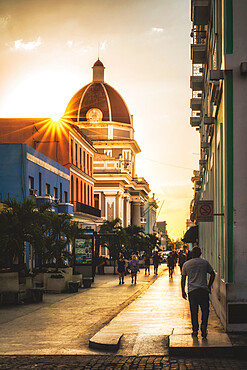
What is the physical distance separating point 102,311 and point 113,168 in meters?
70.3

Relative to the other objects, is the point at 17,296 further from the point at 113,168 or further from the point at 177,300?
the point at 113,168

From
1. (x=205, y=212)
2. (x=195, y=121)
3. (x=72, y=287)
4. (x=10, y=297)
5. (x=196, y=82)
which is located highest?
(x=196, y=82)

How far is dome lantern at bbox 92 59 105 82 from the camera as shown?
356 ft

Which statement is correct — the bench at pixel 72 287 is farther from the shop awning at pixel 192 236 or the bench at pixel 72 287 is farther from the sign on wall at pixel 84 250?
the shop awning at pixel 192 236

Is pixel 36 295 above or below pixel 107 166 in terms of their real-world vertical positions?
below

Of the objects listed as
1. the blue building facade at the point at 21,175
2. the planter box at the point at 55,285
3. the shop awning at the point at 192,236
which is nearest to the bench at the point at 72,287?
the planter box at the point at 55,285

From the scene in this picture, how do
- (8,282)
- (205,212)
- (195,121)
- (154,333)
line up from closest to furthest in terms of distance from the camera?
(154,333), (205,212), (8,282), (195,121)

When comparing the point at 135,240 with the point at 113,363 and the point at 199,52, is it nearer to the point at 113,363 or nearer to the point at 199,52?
the point at 199,52

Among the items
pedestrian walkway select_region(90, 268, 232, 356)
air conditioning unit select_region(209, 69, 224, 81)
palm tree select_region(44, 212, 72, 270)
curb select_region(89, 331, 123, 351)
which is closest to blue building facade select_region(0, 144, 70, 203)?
A: palm tree select_region(44, 212, 72, 270)

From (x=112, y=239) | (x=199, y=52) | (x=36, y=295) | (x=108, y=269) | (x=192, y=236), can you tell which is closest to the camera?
(x=36, y=295)

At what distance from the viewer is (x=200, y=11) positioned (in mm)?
20297

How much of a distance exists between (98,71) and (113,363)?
102 m

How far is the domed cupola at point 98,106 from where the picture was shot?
102938mm

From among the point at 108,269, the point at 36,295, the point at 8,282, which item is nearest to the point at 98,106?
the point at 108,269
